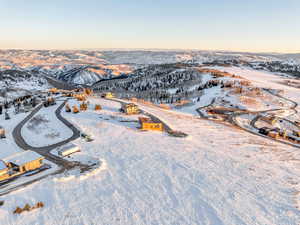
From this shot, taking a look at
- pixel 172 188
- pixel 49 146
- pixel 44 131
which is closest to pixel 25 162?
pixel 49 146

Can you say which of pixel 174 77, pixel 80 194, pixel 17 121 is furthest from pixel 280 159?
pixel 174 77

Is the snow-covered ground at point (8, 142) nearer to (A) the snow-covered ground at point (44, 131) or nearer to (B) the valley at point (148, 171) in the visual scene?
(B) the valley at point (148, 171)

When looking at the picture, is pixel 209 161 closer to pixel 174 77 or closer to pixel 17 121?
pixel 17 121

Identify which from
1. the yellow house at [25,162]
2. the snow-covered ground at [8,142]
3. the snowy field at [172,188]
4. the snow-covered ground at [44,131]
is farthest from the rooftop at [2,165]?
the snow-covered ground at [44,131]

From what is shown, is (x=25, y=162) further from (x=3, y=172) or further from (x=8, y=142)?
(x=8, y=142)

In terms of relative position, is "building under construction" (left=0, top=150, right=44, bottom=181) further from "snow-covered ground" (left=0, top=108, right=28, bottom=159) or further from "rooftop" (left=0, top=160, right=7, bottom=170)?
"snow-covered ground" (left=0, top=108, right=28, bottom=159)
